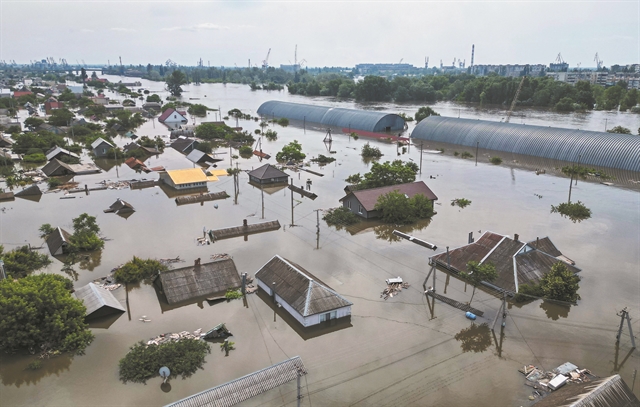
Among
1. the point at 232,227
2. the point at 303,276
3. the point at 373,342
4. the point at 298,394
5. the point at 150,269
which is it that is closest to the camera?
the point at 298,394

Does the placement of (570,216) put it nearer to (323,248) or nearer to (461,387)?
(323,248)

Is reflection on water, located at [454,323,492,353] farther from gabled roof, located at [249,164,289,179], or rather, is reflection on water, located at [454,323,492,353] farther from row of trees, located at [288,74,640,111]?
row of trees, located at [288,74,640,111]

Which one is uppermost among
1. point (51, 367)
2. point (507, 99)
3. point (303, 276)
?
point (507, 99)

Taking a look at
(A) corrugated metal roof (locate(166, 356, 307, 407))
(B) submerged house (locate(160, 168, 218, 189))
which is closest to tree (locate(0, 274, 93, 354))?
(A) corrugated metal roof (locate(166, 356, 307, 407))

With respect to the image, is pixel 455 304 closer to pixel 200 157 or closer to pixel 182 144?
pixel 200 157

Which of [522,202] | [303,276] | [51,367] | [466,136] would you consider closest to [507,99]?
[466,136]

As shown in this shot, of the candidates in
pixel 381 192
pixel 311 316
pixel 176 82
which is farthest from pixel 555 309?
pixel 176 82
